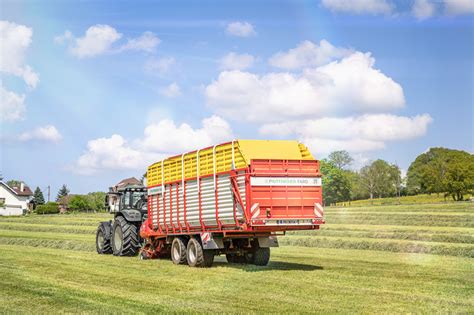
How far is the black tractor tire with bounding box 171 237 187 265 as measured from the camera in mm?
18672

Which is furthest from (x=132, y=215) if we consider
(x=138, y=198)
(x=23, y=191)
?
(x=23, y=191)

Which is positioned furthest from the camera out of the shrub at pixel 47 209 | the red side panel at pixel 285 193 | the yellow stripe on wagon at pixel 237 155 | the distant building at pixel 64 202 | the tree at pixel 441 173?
the distant building at pixel 64 202

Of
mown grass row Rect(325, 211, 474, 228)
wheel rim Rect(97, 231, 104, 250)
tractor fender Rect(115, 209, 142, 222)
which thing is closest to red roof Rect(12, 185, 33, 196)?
mown grass row Rect(325, 211, 474, 228)

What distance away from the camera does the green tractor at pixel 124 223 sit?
73.8 feet

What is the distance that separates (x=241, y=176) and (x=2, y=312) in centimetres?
712

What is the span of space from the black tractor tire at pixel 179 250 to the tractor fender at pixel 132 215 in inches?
141

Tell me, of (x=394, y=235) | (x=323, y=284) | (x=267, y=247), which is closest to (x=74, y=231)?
(x=394, y=235)

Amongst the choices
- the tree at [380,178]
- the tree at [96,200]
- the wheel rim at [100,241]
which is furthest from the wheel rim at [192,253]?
the tree at [380,178]

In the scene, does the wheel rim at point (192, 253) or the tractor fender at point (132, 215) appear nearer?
the wheel rim at point (192, 253)

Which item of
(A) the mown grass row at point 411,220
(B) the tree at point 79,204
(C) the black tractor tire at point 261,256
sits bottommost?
(C) the black tractor tire at point 261,256

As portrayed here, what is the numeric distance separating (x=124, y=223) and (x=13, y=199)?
96.7 m

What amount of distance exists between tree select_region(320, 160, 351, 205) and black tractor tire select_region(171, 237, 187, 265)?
100 m

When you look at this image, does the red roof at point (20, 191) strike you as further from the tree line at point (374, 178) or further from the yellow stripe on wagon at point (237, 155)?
the yellow stripe on wagon at point (237, 155)

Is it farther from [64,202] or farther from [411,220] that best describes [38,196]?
[411,220]
